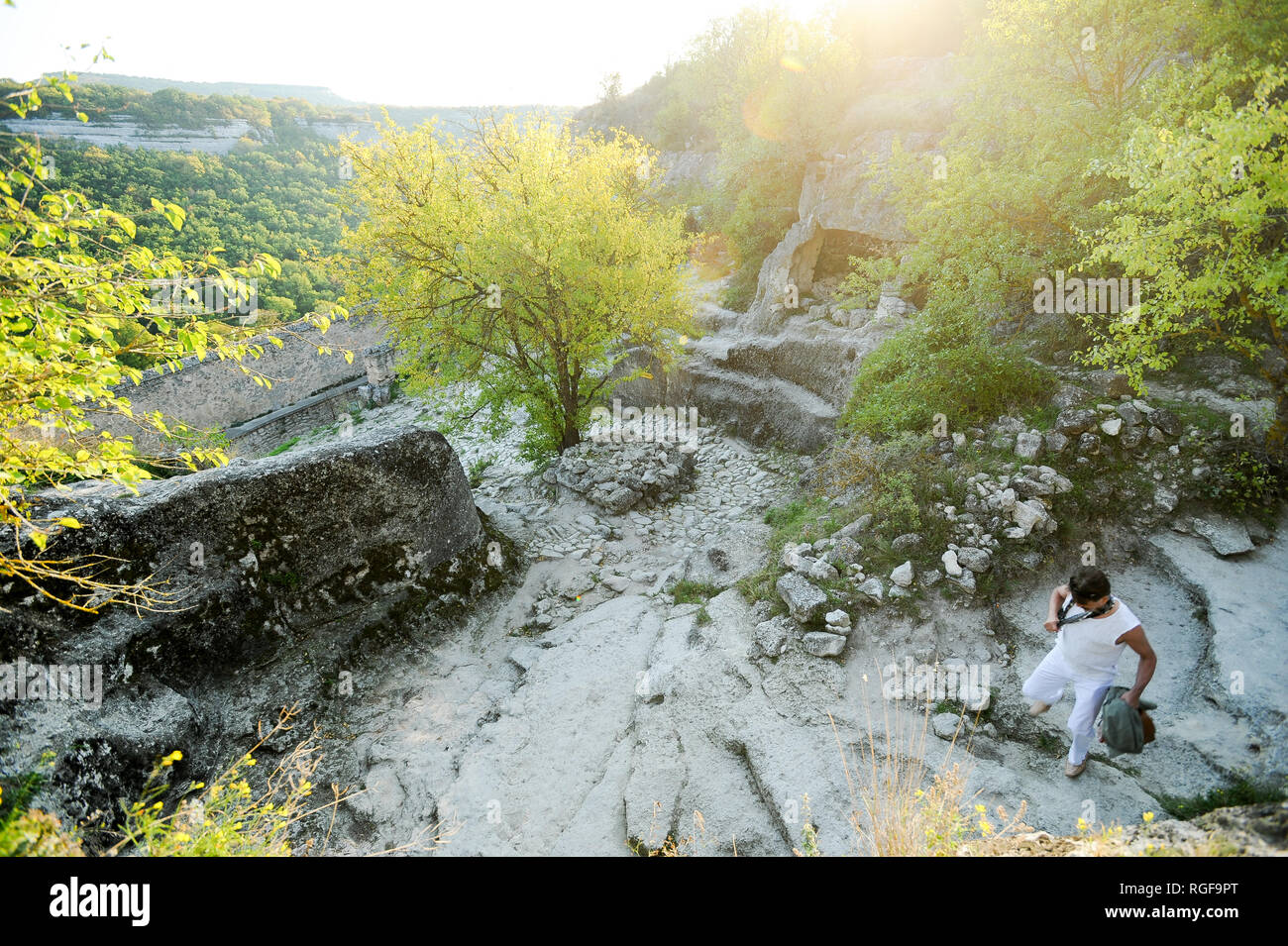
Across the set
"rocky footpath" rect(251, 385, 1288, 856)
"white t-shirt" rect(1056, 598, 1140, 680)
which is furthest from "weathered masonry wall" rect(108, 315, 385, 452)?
"white t-shirt" rect(1056, 598, 1140, 680)

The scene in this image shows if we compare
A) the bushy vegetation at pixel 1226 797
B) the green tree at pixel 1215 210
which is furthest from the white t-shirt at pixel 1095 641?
the green tree at pixel 1215 210

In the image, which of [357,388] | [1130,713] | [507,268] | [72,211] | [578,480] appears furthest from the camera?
[357,388]

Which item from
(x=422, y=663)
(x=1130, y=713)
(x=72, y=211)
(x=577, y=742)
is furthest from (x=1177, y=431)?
(x=72, y=211)

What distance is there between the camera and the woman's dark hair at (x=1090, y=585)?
13.6 ft

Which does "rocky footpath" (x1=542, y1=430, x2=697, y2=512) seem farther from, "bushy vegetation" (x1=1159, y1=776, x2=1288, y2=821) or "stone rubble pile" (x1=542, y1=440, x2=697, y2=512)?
"bushy vegetation" (x1=1159, y1=776, x2=1288, y2=821)

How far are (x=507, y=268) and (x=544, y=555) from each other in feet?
19.5

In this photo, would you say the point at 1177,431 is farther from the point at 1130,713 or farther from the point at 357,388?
the point at 357,388

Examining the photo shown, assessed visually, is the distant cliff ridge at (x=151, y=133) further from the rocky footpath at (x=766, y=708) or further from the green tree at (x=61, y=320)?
the rocky footpath at (x=766, y=708)

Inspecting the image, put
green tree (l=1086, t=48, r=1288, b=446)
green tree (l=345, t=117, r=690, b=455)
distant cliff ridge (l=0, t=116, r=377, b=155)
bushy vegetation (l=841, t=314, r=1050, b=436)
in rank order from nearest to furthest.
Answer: green tree (l=1086, t=48, r=1288, b=446), bushy vegetation (l=841, t=314, r=1050, b=436), green tree (l=345, t=117, r=690, b=455), distant cliff ridge (l=0, t=116, r=377, b=155)

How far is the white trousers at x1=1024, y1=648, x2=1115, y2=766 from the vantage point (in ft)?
15.1

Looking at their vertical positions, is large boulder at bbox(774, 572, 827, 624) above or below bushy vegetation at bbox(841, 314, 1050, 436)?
below

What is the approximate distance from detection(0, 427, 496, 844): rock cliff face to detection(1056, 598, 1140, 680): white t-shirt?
26.6 ft

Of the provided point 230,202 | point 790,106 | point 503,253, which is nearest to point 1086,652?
point 503,253
